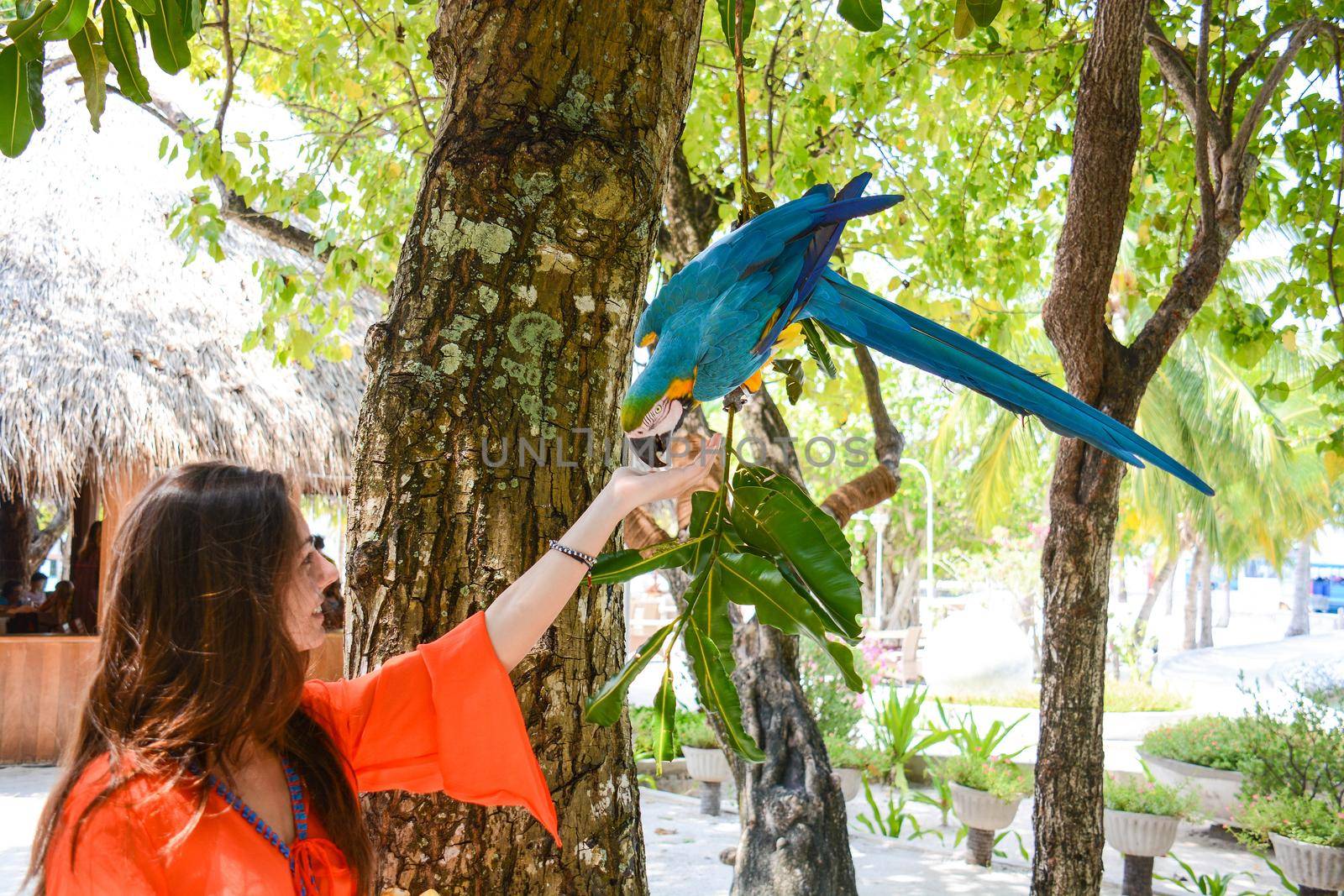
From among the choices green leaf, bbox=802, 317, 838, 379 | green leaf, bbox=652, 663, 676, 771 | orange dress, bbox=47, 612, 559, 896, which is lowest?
orange dress, bbox=47, 612, 559, 896

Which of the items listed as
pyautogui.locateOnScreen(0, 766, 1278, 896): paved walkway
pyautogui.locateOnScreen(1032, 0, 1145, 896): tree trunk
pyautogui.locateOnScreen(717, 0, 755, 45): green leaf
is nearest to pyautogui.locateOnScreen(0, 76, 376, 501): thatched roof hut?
pyautogui.locateOnScreen(0, 766, 1278, 896): paved walkway

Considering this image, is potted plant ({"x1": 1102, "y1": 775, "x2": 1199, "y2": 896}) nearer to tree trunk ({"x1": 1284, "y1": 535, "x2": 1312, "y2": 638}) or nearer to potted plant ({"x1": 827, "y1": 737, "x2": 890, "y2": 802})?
potted plant ({"x1": 827, "y1": 737, "x2": 890, "y2": 802})

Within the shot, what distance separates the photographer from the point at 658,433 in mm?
879

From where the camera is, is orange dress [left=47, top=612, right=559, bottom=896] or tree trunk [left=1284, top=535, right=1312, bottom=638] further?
tree trunk [left=1284, top=535, right=1312, bottom=638]

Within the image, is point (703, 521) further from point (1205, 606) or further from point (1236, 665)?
point (1205, 606)

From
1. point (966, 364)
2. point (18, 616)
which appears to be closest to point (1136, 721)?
point (18, 616)

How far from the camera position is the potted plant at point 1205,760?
5.62 metres

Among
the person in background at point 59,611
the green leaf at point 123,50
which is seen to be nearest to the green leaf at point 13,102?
the green leaf at point 123,50

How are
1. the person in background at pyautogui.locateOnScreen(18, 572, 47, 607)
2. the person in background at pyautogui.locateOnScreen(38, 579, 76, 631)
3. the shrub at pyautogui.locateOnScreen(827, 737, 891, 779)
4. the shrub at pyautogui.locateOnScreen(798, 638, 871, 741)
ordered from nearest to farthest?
the shrub at pyautogui.locateOnScreen(827, 737, 891, 779) < the shrub at pyautogui.locateOnScreen(798, 638, 871, 741) < the person in background at pyautogui.locateOnScreen(38, 579, 76, 631) < the person in background at pyautogui.locateOnScreen(18, 572, 47, 607)

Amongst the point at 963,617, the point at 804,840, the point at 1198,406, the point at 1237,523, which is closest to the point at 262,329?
the point at 804,840

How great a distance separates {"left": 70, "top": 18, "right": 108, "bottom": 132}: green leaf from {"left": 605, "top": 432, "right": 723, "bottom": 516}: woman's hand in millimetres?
903

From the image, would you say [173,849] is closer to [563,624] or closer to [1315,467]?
[563,624]

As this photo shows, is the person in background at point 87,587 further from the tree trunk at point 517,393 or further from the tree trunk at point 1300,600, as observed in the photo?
the tree trunk at point 1300,600

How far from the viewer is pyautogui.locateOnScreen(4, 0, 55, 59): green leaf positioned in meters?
1.16
